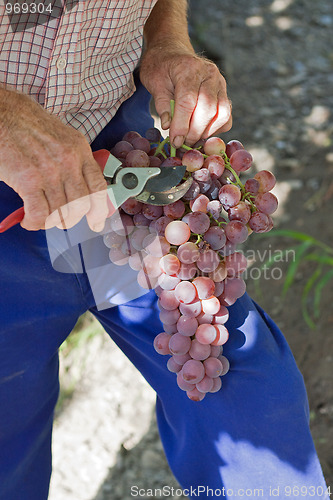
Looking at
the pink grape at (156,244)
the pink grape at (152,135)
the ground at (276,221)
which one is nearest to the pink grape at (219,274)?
the pink grape at (156,244)

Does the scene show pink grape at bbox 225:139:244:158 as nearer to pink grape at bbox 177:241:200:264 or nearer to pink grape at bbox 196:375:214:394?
pink grape at bbox 177:241:200:264

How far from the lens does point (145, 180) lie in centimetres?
104

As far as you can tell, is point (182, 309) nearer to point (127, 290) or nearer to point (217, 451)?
point (127, 290)

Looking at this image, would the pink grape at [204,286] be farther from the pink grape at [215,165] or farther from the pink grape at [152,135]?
the pink grape at [152,135]

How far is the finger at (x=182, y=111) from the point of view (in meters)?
1.14

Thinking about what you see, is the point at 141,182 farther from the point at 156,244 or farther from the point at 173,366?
the point at 173,366

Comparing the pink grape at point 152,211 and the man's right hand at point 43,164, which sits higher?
the man's right hand at point 43,164

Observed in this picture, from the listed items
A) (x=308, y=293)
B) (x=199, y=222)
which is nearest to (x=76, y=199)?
(x=199, y=222)

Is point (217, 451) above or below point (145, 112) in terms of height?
below

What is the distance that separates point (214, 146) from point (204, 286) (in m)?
0.29

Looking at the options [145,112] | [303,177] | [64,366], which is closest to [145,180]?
[145,112]

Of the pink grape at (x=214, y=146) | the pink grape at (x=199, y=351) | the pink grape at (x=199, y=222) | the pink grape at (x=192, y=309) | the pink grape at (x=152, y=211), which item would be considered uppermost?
the pink grape at (x=214, y=146)

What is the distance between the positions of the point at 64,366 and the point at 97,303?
3.83 ft

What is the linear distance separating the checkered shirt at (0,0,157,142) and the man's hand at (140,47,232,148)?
8cm
